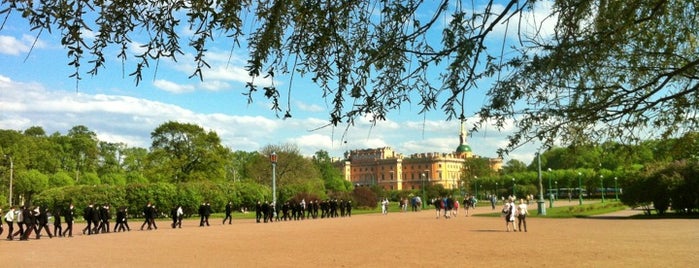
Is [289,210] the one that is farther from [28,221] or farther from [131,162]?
[131,162]

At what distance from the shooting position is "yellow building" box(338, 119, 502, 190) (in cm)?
16038

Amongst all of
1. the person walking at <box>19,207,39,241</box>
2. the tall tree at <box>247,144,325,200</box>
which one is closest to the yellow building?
the tall tree at <box>247,144,325,200</box>

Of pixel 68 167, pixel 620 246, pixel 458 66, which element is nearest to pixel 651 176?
pixel 620 246

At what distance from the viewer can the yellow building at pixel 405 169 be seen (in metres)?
160

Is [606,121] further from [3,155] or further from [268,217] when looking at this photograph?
[3,155]

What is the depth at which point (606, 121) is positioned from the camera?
8.13m

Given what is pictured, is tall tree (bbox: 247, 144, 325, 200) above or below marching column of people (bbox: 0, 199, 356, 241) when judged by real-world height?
above

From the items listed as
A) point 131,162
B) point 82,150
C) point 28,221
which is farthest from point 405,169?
point 28,221

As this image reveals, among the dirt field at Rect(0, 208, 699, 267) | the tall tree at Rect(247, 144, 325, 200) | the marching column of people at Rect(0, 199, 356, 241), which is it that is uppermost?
the tall tree at Rect(247, 144, 325, 200)

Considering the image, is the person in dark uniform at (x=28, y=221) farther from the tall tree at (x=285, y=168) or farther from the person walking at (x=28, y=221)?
the tall tree at (x=285, y=168)

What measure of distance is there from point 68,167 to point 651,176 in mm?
75667

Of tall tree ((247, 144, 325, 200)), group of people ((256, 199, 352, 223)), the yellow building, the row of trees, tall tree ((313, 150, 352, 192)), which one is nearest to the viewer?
group of people ((256, 199, 352, 223))

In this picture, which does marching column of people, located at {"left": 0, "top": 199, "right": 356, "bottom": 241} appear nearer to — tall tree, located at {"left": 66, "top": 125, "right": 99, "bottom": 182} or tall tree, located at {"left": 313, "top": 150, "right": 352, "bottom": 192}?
tall tree, located at {"left": 66, "top": 125, "right": 99, "bottom": 182}

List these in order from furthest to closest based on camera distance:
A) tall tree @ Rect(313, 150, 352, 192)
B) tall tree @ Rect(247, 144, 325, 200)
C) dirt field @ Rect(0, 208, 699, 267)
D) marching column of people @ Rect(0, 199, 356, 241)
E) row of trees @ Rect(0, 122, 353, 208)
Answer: tall tree @ Rect(313, 150, 352, 192)
tall tree @ Rect(247, 144, 325, 200)
row of trees @ Rect(0, 122, 353, 208)
marching column of people @ Rect(0, 199, 356, 241)
dirt field @ Rect(0, 208, 699, 267)
